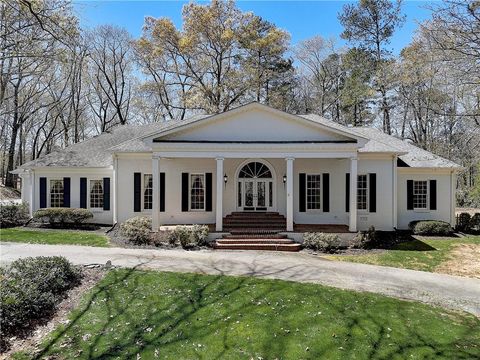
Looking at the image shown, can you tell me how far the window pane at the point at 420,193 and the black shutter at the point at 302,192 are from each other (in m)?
5.95

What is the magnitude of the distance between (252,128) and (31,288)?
432 inches

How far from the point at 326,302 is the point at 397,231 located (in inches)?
441

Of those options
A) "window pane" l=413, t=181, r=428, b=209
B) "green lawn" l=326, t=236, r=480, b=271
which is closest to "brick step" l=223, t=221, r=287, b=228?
"green lawn" l=326, t=236, r=480, b=271

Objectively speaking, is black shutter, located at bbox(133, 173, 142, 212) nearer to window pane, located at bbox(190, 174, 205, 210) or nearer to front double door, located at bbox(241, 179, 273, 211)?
window pane, located at bbox(190, 174, 205, 210)

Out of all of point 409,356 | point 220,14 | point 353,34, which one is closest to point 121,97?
point 220,14

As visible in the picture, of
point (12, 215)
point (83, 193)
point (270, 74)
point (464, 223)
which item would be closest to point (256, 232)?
point (83, 193)

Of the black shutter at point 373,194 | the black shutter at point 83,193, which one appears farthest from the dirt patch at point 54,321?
the black shutter at point 373,194

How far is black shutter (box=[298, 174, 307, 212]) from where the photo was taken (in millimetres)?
17516

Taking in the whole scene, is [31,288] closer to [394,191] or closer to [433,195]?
[394,191]

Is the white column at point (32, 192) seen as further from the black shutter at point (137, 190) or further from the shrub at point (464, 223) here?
the shrub at point (464, 223)

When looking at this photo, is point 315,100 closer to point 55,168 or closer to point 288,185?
point 288,185

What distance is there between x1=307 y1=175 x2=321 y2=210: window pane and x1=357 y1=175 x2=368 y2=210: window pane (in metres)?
1.95

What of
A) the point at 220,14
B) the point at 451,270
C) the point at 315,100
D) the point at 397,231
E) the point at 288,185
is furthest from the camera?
the point at 315,100

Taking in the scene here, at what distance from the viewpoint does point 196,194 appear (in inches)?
699
